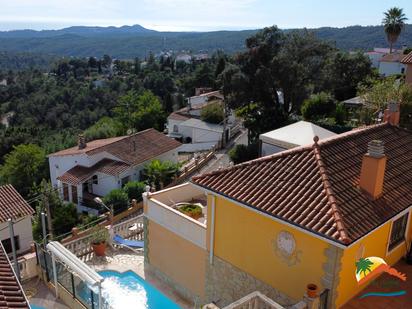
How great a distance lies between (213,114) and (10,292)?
47.6 meters

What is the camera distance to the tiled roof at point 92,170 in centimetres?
3275

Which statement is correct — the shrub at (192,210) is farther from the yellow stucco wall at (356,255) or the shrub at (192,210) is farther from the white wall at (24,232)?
the white wall at (24,232)

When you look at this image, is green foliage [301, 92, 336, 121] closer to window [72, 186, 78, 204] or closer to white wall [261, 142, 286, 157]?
white wall [261, 142, 286, 157]

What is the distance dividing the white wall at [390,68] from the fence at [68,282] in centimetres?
6556

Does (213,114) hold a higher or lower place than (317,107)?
lower

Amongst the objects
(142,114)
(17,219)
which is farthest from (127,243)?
(142,114)

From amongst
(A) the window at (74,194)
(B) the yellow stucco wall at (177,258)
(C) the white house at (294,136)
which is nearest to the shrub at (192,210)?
(B) the yellow stucco wall at (177,258)

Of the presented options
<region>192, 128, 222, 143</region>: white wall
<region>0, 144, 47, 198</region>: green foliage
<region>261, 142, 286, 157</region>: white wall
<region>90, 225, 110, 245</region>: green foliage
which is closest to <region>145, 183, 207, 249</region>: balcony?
<region>90, 225, 110, 245</region>: green foliage

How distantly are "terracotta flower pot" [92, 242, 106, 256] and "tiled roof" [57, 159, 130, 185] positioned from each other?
1524 cm

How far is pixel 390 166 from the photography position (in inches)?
485

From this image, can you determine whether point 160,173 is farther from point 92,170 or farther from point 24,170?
point 24,170

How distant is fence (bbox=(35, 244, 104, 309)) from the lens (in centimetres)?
1312

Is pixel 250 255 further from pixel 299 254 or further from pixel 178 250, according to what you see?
pixel 178 250

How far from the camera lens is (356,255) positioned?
10.2 meters
